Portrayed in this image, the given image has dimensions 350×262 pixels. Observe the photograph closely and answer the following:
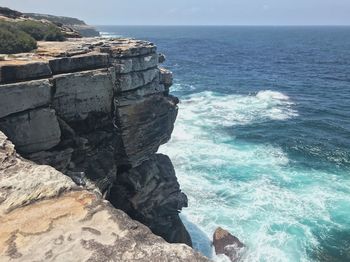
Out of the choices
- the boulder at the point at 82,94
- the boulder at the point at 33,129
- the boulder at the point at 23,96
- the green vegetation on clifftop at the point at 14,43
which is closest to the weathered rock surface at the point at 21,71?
the boulder at the point at 23,96

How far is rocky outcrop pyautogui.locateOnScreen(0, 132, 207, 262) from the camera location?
7648mm

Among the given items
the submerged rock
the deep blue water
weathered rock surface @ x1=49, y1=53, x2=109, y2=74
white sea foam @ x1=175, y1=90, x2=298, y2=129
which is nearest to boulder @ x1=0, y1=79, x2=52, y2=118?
weathered rock surface @ x1=49, y1=53, x2=109, y2=74

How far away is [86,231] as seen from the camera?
832 centimetres

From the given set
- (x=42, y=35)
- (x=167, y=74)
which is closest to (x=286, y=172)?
(x=167, y=74)

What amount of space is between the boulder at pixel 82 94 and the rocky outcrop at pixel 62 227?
557 cm

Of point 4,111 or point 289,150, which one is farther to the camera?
point 289,150

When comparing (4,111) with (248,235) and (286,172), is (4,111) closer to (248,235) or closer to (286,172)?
(248,235)

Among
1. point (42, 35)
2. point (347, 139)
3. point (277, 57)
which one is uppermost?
point (42, 35)

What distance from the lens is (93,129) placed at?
56.6 ft

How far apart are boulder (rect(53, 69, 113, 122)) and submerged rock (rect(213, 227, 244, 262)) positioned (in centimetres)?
1077

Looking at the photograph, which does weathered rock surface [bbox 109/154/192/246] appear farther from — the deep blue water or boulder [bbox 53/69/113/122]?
boulder [bbox 53/69/113/122]

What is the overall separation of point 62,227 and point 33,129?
22.2 feet

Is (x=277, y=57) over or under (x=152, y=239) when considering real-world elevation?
under

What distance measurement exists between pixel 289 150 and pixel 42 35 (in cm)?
2482
